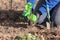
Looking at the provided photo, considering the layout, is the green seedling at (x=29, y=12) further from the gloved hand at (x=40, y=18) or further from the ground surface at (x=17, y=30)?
the gloved hand at (x=40, y=18)

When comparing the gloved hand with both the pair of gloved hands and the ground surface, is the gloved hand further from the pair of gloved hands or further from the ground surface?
the ground surface

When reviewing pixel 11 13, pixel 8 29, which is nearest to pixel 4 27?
pixel 8 29

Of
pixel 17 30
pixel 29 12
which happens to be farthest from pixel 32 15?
pixel 17 30

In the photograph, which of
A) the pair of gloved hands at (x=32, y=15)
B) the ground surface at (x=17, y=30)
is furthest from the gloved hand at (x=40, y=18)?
the ground surface at (x=17, y=30)

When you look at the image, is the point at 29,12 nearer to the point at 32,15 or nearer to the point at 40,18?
the point at 32,15

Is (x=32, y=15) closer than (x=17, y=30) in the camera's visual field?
No

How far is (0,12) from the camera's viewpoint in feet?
21.0

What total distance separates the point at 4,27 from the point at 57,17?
99 cm

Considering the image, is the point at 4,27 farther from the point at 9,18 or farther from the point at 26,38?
the point at 26,38

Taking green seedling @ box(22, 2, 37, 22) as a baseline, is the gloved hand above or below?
below

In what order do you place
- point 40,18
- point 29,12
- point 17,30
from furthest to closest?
1. point 40,18
2. point 29,12
3. point 17,30

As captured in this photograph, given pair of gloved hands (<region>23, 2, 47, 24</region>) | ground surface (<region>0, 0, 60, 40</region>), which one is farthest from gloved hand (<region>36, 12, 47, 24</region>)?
ground surface (<region>0, 0, 60, 40</region>)

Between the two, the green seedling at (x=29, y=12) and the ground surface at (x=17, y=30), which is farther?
the green seedling at (x=29, y=12)

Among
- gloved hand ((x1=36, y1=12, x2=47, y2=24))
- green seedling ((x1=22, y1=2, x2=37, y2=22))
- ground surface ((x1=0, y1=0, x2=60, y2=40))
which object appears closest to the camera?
ground surface ((x1=0, y1=0, x2=60, y2=40))
